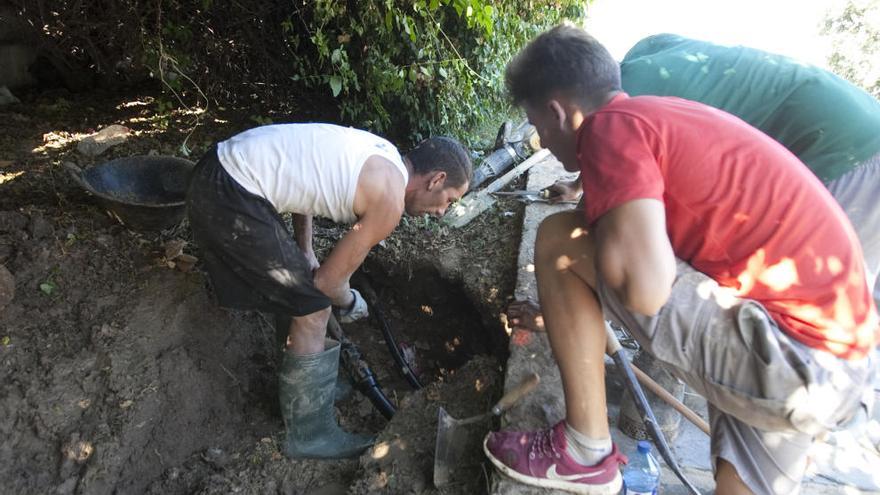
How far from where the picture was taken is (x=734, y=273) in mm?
1545

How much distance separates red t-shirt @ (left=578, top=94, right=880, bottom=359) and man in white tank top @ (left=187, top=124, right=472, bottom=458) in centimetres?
98

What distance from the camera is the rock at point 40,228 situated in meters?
2.90

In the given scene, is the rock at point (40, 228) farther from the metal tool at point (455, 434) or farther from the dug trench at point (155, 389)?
the metal tool at point (455, 434)

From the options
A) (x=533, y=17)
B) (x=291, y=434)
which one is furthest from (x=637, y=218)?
(x=533, y=17)

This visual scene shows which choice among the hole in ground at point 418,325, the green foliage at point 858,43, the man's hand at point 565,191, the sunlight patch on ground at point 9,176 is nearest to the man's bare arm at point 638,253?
the hole in ground at point 418,325

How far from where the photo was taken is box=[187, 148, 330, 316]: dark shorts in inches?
87.2

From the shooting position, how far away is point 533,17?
4.95 meters

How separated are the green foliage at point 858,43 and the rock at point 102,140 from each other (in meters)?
8.12

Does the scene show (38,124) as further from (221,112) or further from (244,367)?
(244,367)

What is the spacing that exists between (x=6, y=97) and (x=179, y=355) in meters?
3.49

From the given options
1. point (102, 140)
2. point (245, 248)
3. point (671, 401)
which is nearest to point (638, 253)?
point (671, 401)

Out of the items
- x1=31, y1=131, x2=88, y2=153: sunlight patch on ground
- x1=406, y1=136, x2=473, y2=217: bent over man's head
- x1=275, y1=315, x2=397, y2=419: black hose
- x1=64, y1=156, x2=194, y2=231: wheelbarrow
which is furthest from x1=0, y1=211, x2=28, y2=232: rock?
x1=406, y1=136, x2=473, y2=217: bent over man's head

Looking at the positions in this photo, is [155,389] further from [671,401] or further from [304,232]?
[671,401]

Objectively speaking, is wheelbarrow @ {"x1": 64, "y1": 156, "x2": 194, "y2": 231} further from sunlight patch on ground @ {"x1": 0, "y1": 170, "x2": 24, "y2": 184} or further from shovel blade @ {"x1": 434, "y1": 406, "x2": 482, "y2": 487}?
shovel blade @ {"x1": 434, "y1": 406, "x2": 482, "y2": 487}
